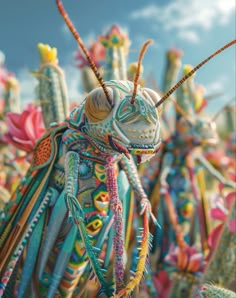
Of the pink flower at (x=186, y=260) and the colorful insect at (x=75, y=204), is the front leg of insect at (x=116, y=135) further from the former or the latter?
the pink flower at (x=186, y=260)

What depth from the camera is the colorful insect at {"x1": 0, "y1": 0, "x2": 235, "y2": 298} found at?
92cm

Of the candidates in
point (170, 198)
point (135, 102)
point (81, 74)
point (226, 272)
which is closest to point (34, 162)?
point (135, 102)

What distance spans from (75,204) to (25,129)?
0.54 metres

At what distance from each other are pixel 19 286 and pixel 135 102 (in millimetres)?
540

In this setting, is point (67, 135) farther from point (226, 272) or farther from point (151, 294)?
point (151, 294)

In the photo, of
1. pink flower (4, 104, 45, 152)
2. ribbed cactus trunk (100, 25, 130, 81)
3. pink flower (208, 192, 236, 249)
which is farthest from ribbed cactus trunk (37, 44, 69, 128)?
pink flower (208, 192, 236, 249)

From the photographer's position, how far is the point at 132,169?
1110mm

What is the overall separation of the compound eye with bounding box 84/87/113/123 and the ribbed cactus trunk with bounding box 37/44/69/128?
1.50 ft

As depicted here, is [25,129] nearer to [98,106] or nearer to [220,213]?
[98,106]

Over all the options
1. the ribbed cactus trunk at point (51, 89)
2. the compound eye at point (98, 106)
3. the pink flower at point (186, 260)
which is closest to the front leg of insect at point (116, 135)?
the compound eye at point (98, 106)

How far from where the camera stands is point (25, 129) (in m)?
1.38

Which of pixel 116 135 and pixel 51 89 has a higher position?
pixel 51 89

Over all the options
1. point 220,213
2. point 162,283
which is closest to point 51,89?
point 220,213

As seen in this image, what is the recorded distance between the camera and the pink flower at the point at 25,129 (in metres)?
1.39
